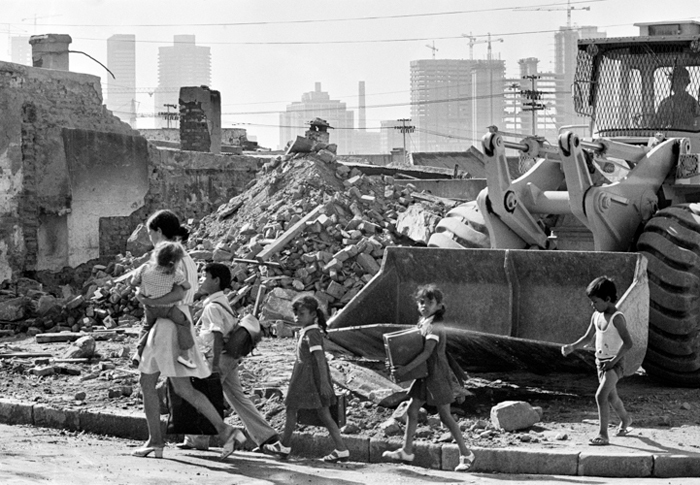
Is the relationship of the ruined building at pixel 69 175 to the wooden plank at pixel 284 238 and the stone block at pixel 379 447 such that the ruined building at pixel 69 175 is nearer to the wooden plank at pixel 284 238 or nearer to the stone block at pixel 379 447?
the wooden plank at pixel 284 238

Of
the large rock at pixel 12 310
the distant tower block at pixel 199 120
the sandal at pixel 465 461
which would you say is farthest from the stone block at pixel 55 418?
the distant tower block at pixel 199 120

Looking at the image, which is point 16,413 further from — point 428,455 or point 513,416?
point 513,416

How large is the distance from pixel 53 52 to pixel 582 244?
663 inches

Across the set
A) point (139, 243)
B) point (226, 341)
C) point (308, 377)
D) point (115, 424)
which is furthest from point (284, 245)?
point (308, 377)

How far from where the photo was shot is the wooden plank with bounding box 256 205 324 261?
15383mm

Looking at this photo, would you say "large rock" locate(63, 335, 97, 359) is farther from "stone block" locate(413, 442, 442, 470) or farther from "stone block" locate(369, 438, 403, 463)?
"stone block" locate(413, 442, 442, 470)

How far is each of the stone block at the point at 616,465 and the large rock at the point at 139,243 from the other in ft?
38.0

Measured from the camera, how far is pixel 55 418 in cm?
962

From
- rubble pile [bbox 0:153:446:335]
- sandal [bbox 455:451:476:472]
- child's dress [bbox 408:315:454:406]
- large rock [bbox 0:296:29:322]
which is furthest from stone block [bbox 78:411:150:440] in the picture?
large rock [bbox 0:296:29:322]

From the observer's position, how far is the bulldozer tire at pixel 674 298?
31.2 ft

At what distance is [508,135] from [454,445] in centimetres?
348

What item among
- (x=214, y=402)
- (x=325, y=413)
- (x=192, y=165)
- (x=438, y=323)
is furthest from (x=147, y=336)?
(x=192, y=165)

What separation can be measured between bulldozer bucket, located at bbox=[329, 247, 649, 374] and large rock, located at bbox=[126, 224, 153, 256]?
8697 mm

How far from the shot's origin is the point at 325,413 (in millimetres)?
8047
